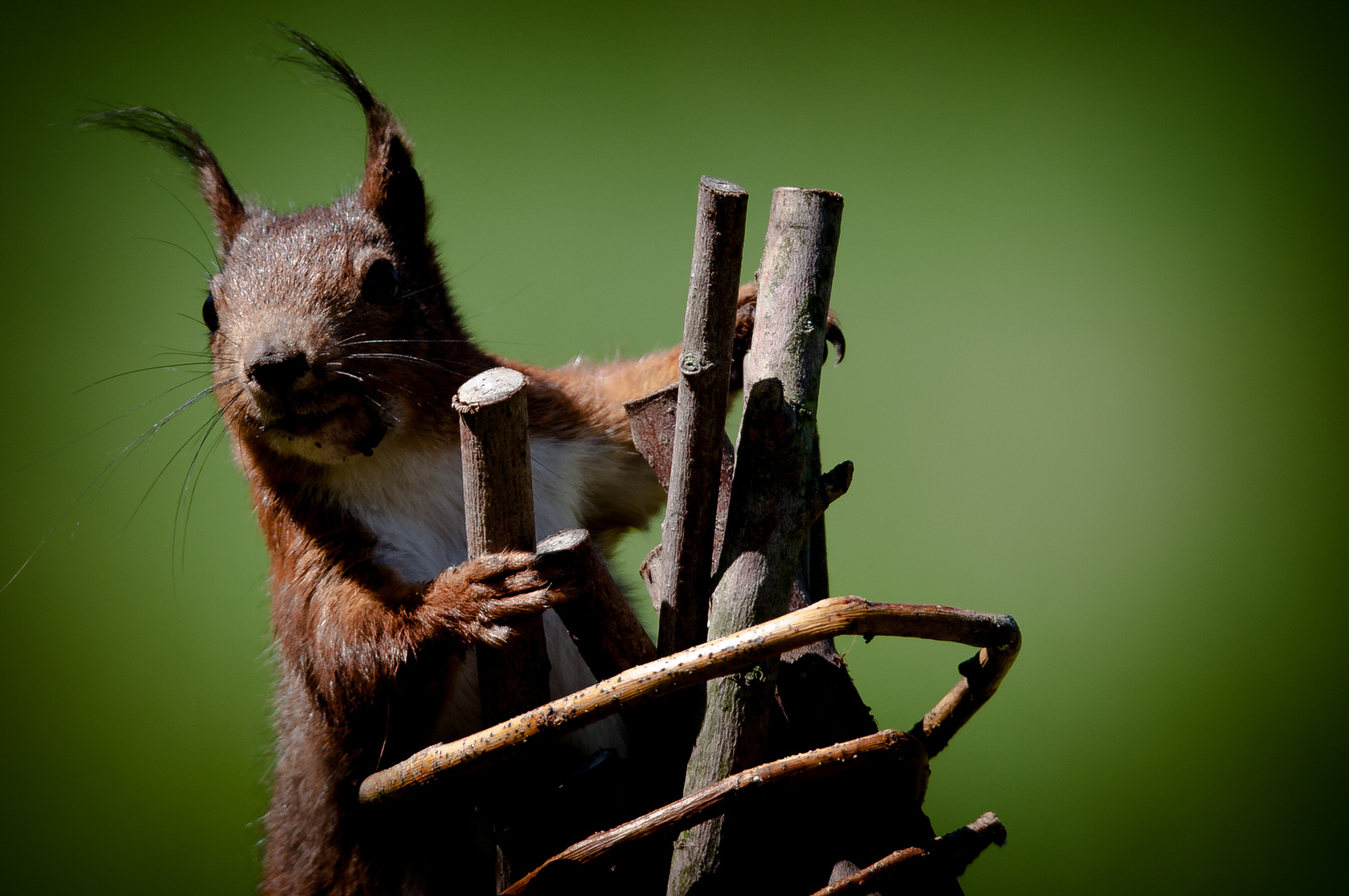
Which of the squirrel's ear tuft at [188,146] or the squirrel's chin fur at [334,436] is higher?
the squirrel's ear tuft at [188,146]

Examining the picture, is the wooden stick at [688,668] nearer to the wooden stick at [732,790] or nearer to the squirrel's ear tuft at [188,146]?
the wooden stick at [732,790]

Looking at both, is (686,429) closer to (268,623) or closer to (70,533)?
(268,623)

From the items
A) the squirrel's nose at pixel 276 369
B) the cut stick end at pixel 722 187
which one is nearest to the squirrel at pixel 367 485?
the squirrel's nose at pixel 276 369

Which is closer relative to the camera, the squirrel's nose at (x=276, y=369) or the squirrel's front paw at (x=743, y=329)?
the squirrel's nose at (x=276, y=369)

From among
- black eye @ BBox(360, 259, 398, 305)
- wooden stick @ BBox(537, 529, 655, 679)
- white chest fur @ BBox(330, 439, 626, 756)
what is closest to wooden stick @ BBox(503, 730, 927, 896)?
wooden stick @ BBox(537, 529, 655, 679)

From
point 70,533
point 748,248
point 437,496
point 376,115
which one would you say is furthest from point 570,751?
point 70,533

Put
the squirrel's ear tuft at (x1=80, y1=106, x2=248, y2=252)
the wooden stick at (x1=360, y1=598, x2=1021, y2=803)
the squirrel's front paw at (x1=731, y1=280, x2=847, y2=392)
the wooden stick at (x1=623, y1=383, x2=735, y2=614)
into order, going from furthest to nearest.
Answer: the squirrel's ear tuft at (x1=80, y1=106, x2=248, y2=252) < the squirrel's front paw at (x1=731, y1=280, x2=847, y2=392) < the wooden stick at (x1=623, y1=383, x2=735, y2=614) < the wooden stick at (x1=360, y1=598, x2=1021, y2=803)

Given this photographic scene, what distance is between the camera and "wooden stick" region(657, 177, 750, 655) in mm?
653

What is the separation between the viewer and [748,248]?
1.56 m

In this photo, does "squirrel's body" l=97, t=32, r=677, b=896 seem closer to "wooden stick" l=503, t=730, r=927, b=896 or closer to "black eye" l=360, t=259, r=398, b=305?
"black eye" l=360, t=259, r=398, b=305

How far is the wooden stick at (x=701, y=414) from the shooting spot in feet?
2.14

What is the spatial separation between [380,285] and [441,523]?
23 cm

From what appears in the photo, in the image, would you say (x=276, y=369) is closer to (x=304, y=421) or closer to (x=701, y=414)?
(x=304, y=421)

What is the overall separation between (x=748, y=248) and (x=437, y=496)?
0.75m
